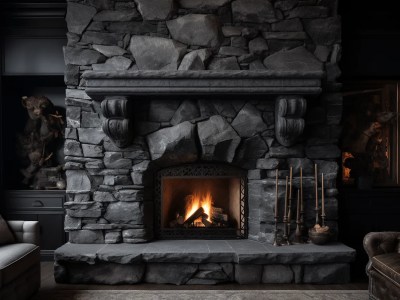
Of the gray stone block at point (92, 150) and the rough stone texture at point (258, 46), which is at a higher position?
the rough stone texture at point (258, 46)

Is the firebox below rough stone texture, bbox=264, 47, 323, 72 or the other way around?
below

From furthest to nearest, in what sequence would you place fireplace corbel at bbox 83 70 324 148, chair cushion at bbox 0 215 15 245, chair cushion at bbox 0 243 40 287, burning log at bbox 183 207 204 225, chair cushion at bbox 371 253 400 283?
burning log at bbox 183 207 204 225, fireplace corbel at bbox 83 70 324 148, chair cushion at bbox 0 215 15 245, chair cushion at bbox 0 243 40 287, chair cushion at bbox 371 253 400 283

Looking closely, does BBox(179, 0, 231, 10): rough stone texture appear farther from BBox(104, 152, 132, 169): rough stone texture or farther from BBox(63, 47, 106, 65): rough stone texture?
BBox(104, 152, 132, 169): rough stone texture

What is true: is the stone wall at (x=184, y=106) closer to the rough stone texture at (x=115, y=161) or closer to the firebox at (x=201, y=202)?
the rough stone texture at (x=115, y=161)

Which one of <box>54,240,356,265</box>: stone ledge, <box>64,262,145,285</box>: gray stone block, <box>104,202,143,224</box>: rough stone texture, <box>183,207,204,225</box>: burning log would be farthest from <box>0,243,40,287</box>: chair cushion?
<box>183,207,204,225</box>: burning log

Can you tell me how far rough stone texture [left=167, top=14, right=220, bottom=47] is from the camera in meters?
3.25

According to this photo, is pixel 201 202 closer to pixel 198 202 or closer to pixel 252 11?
pixel 198 202

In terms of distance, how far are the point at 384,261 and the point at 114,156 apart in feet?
7.65

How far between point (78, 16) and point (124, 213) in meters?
1.87

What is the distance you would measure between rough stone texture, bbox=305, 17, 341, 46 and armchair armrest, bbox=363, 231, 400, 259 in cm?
180

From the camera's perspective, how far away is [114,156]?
3.30 metres

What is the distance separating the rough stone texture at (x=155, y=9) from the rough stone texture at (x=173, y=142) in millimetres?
1009

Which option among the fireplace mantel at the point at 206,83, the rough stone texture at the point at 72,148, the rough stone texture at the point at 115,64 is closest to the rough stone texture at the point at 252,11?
the fireplace mantel at the point at 206,83

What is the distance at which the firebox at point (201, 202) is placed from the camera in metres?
3.46
